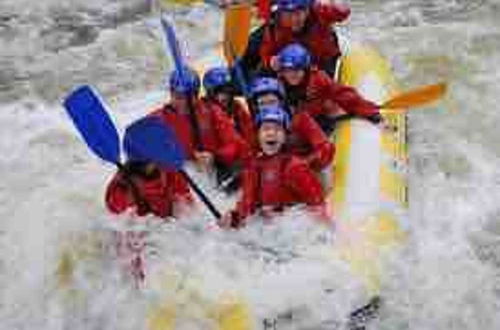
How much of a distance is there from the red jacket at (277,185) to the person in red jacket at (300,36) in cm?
134

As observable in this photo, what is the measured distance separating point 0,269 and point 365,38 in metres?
3.90

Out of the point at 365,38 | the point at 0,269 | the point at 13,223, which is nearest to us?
the point at 0,269

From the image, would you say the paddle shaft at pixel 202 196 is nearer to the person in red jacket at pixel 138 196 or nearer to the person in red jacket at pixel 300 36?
→ the person in red jacket at pixel 138 196

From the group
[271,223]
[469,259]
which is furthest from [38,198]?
[469,259]

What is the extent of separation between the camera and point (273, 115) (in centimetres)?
498

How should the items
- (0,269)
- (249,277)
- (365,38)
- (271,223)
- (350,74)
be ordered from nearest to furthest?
(249,277) → (271,223) → (0,269) → (350,74) → (365,38)

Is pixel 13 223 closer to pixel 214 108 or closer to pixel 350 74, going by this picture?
pixel 214 108

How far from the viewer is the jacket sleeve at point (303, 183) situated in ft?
16.1

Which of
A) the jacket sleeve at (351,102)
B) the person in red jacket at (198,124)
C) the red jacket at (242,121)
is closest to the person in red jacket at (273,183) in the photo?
the person in red jacket at (198,124)

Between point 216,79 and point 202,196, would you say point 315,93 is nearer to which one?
point 216,79

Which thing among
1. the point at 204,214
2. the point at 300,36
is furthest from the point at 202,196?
the point at 300,36

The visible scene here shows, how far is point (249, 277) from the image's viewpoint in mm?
4609

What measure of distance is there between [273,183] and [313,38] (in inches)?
67.0

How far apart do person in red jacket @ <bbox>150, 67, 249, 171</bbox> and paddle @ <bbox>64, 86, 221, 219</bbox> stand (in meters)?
0.43
